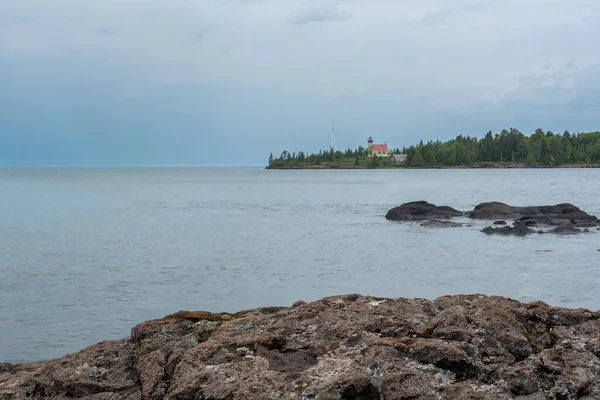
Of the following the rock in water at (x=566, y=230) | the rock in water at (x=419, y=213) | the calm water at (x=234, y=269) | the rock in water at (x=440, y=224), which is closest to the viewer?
the calm water at (x=234, y=269)

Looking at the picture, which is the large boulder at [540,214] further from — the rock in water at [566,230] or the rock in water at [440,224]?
the rock in water at [440,224]

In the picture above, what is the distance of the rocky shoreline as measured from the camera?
130ft

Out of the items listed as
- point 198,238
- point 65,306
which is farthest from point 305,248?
point 65,306

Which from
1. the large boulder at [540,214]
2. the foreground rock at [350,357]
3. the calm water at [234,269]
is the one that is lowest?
the calm water at [234,269]

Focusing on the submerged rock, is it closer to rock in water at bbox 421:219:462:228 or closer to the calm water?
the calm water

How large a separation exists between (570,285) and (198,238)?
24.6 m

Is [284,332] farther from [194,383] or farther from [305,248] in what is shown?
[305,248]

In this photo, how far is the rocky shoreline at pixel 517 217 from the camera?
39531mm

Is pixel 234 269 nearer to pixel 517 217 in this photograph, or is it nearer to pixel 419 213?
pixel 419 213

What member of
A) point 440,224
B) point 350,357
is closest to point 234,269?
point 350,357

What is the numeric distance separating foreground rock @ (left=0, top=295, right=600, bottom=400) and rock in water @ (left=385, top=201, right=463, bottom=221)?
42.4 metres

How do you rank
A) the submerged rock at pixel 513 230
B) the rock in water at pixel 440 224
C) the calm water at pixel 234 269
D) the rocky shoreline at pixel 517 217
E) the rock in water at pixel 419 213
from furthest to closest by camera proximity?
the rock in water at pixel 419 213 < the rock in water at pixel 440 224 < the rocky shoreline at pixel 517 217 < the submerged rock at pixel 513 230 < the calm water at pixel 234 269

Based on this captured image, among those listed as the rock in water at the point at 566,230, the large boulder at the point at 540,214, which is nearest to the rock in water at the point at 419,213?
the large boulder at the point at 540,214

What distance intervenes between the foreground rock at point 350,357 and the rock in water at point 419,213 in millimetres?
42364
